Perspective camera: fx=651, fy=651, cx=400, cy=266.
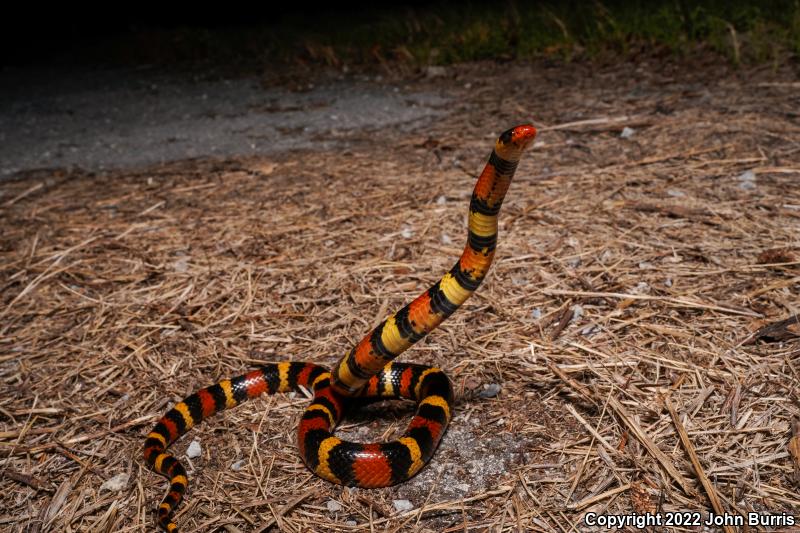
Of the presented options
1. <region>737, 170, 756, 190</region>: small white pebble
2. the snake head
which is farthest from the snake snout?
<region>737, 170, 756, 190</region>: small white pebble

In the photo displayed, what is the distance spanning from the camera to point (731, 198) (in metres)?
3.81

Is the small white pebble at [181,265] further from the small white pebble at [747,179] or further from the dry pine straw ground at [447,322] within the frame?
the small white pebble at [747,179]

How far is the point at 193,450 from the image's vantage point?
2.59m

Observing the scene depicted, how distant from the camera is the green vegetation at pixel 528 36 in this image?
675 cm

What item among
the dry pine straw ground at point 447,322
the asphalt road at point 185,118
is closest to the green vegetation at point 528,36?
the asphalt road at point 185,118

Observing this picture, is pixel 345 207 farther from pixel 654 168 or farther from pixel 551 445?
pixel 551 445

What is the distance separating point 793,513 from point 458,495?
104 cm

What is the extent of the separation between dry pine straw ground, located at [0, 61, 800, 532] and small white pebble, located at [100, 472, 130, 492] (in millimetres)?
21

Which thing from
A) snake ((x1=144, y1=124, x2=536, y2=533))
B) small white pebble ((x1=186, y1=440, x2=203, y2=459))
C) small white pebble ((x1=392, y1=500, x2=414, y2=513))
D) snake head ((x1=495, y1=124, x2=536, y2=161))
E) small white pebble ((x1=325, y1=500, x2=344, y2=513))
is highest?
snake head ((x1=495, y1=124, x2=536, y2=161))

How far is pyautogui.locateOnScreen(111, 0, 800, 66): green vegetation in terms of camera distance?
6.75m

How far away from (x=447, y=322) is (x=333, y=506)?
119cm

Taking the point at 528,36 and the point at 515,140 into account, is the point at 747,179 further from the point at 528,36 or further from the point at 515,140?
the point at 528,36

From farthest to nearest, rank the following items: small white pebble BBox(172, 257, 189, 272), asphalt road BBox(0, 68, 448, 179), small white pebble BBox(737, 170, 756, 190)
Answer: asphalt road BBox(0, 68, 448, 179), small white pebble BBox(737, 170, 756, 190), small white pebble BBox(172, 257, 189, 272)

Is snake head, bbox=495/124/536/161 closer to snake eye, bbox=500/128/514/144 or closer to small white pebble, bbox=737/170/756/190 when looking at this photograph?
snake eye, bbox=500/128/514/144
